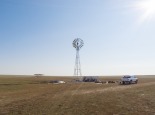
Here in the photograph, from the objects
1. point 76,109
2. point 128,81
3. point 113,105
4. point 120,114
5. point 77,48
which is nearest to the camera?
point 120,114

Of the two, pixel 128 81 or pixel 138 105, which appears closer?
pixel 138 105

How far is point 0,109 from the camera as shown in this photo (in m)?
21.3

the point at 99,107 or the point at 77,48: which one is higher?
the point at 77,48

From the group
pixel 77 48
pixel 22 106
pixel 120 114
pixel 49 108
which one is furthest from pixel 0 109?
pixel 77 48

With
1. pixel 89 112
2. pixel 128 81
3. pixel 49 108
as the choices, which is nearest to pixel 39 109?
pixel 49 108

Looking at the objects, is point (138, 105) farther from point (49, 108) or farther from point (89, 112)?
point (49, 108)

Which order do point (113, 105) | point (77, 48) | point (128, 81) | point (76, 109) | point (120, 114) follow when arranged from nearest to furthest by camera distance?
point (120, 114), point (76, 109), point (113, 105), point (128, 81), point (77, 48)

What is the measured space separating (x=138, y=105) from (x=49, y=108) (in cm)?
664

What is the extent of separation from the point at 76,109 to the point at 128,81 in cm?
4573

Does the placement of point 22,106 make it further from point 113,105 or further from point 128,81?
point 128,81

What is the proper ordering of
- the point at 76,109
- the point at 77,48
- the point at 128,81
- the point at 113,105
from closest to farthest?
the point at 76,109, the point at 113,105, the point at 128,81, the point at 77,48

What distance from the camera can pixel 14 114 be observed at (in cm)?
1942

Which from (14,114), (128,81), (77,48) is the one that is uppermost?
(77,48)

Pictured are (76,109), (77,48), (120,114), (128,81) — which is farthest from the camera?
(77,48)
